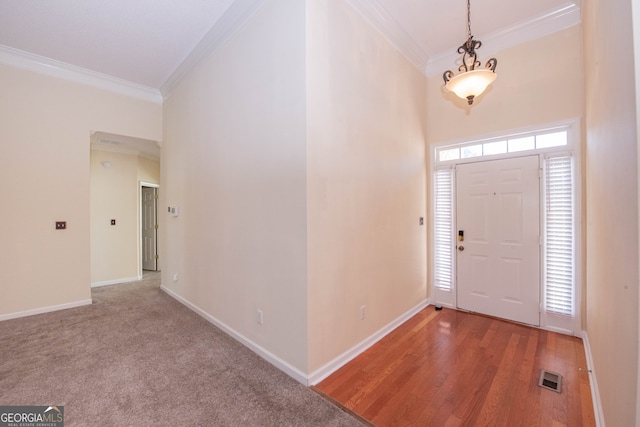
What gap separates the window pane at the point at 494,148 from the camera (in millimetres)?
3283

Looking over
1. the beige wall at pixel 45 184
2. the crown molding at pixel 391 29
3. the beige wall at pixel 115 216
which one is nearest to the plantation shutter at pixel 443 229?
the crown molding at pixel 391 29

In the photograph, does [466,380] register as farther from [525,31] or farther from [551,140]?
[525,31]

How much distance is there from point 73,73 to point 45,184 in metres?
1.64

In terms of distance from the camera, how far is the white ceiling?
2.61 metres

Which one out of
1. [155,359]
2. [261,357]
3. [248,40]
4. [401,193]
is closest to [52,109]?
[248,40]

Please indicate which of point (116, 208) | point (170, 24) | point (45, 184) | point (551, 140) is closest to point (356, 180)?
point (551, 140)

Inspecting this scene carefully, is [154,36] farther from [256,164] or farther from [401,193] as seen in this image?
[401,193]

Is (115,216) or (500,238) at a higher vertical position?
(115,216)

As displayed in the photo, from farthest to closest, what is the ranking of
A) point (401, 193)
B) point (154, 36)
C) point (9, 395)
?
point (401, 193), point (154, 36), point (9, 395)

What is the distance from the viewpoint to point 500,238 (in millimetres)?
3293

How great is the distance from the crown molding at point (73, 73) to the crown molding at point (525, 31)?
4.65 m

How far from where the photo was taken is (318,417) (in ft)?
5.65

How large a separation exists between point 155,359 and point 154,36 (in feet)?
11.7

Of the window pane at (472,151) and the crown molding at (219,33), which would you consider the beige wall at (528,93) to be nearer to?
the window pane at (472,151)
